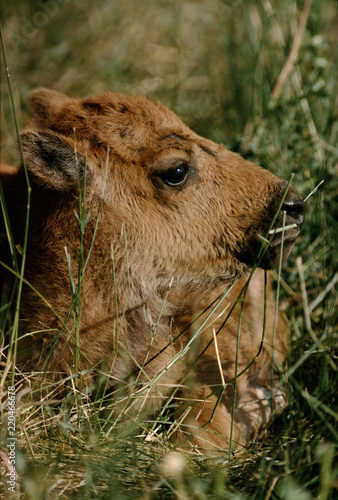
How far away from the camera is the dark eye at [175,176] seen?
9.56 feet

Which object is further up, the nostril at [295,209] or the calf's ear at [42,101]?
the calf's ear at [42,101]

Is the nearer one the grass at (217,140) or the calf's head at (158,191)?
the grass at (217,140)

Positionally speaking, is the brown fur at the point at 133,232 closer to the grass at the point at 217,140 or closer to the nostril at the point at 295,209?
the nostril at the point at 295,209

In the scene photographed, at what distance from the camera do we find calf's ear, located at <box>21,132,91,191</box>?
2.79 meters

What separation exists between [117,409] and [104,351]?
323 millimetres

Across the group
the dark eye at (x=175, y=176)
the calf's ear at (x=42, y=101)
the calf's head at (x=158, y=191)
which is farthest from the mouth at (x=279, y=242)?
the calf's ear at (x=42, y=101)

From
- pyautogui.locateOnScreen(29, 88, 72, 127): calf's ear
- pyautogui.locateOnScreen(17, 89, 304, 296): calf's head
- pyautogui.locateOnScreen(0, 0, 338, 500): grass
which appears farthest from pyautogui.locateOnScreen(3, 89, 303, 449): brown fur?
pyautogui.locateOnScreen(29, 88, 72, 127): calf's ear

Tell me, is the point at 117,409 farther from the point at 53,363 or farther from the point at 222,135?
the point at 222,135

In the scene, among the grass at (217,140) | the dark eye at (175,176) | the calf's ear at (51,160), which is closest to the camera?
the grass at (217,140)

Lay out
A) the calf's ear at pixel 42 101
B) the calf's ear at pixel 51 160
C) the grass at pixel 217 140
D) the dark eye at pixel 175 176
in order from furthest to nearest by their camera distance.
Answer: the calf's ear at pixel 42 101
the dark eye at pixel 175 176
the calf's ear at pixel 51 160
the grass at pixel 217 140

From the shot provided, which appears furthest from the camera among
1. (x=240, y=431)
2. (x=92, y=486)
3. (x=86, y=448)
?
(x=240, y=431)

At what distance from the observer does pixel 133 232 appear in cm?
292

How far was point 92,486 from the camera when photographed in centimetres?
217

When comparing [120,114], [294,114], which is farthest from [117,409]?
[294,114]
